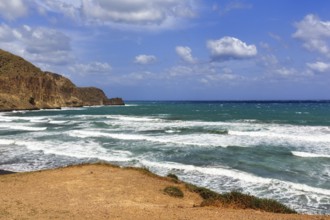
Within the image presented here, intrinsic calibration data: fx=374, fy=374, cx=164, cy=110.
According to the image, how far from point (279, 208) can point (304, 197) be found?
3.24 metres

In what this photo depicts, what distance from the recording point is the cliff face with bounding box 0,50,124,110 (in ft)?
293

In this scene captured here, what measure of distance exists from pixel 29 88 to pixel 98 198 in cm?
8911

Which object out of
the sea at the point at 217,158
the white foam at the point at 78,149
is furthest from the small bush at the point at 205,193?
the white foam at the point at 78,149

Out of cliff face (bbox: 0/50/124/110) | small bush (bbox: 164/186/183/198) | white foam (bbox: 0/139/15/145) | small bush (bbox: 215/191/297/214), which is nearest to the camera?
small bush (bbox: 215/191/297/214)

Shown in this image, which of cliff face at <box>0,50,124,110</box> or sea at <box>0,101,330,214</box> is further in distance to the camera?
cliff face at <box>0,50,124,110</box>

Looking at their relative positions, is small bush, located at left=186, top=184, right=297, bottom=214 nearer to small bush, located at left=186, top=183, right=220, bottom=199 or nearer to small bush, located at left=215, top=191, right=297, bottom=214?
small bush, located at left=215, top=191, right=297, bottom=214

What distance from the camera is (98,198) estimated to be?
12492mm

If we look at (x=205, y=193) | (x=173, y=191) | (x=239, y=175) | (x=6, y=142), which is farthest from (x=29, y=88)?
(x=205, y=193)

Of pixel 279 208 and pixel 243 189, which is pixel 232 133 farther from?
pixel 279 208

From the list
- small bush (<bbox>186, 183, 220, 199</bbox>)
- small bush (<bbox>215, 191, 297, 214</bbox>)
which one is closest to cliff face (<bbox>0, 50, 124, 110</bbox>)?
small bush (<bbox>186, 183, 220, 199</bbox>)

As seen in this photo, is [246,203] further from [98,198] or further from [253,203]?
[98,198]

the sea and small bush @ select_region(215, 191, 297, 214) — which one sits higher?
small bush @ select_region(215, 191, 297, 214)

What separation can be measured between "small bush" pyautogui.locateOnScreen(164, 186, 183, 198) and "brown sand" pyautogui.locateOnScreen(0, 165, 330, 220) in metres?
0.19

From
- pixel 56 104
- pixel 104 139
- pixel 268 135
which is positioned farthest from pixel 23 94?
pixel 268 135
